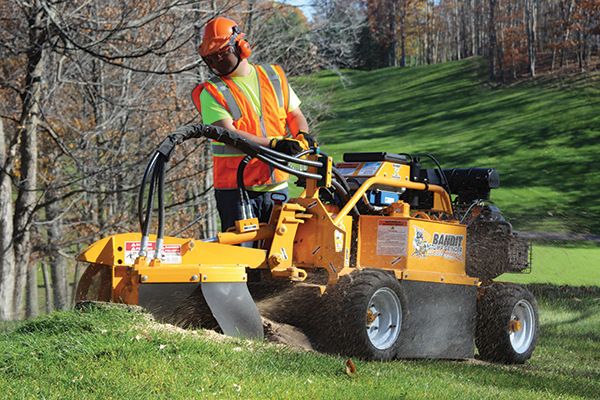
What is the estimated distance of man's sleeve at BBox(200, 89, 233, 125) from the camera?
546 cm

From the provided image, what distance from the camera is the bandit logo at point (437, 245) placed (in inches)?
234

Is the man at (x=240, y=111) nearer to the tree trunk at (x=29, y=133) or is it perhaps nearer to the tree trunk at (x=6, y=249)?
the tree trunk at (x=29, y=133)

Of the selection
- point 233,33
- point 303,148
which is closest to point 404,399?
point 303,148

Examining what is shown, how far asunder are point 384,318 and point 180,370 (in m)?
2.05

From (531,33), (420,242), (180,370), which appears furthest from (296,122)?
(531,33)

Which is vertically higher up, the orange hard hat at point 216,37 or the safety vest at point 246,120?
the orange hard hat at point 216,37

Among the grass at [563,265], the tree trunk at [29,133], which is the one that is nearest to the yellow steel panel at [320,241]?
the tree trunk at [29,133]

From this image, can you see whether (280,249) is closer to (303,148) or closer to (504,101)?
(303,148)

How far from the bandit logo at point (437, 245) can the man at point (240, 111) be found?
3.90 ft

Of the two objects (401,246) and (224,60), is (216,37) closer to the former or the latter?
(224,60)

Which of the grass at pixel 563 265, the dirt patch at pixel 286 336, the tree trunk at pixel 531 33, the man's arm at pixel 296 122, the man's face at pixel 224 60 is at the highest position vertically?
the tree trunk at pixel 531 33

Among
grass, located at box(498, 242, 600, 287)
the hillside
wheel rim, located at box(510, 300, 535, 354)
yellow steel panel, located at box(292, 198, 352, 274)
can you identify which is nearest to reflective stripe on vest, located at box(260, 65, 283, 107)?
yellow steel panel, located at box(292, 198, 352, 274)

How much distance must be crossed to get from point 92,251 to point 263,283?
1.32 m

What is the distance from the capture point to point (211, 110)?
5484mm
